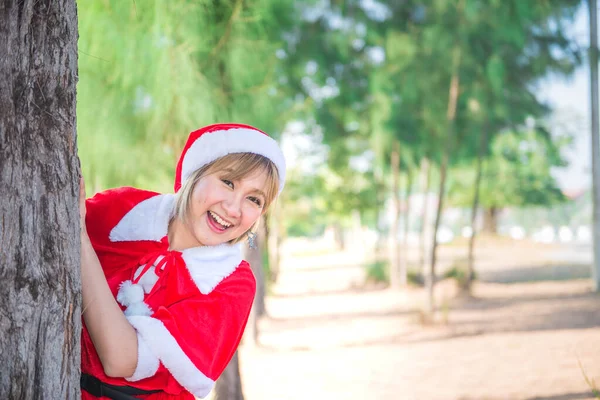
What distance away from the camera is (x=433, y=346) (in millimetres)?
7977

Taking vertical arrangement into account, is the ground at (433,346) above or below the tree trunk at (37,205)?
below

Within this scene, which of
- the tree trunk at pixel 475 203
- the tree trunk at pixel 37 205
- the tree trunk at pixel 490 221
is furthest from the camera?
the tree trunk at pixel 490 221

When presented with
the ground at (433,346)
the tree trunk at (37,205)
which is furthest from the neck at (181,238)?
the ground at (433,346)

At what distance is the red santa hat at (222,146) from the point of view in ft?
5.19

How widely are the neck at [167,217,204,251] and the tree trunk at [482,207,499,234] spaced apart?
105 feet

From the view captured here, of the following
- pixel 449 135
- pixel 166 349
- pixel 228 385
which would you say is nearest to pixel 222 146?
pixel 166 349

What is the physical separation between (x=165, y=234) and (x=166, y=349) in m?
0.33

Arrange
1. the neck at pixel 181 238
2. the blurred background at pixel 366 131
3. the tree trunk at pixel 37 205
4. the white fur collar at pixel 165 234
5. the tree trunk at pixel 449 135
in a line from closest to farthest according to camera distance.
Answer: the tree trunk at pixel 37 205, the white fur collar at pixel 165 234, the neck at pixel 181 238, the blurred background at pixel 366 131, the tree trunk at pixel 449 135

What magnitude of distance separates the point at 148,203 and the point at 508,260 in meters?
22.6

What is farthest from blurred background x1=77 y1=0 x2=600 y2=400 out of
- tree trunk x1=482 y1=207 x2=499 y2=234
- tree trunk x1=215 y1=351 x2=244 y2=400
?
tree trunk x1=482 y1=207 x2=499 y2=234

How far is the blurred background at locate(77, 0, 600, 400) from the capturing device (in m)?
4.13

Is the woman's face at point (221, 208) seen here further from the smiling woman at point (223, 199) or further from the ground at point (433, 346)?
the ground at point (433, 346)

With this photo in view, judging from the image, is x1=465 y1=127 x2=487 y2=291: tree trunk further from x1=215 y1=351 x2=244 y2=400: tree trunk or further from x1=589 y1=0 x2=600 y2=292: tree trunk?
x1=215 y1=351 x2=244 y2=400: tree trunk

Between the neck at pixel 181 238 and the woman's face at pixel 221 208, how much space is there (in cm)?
3
